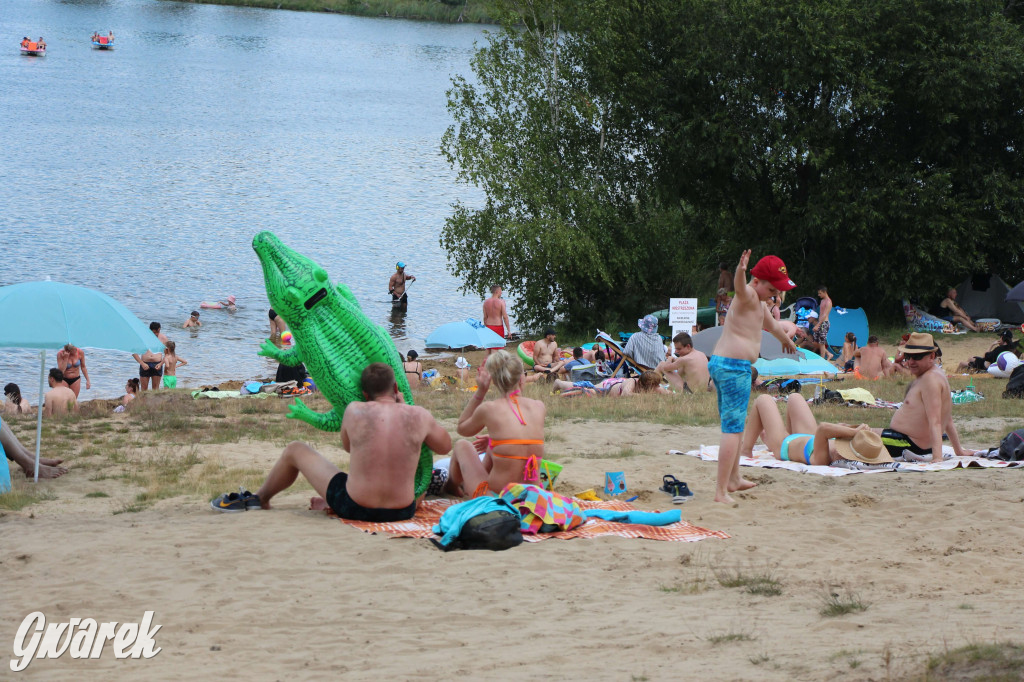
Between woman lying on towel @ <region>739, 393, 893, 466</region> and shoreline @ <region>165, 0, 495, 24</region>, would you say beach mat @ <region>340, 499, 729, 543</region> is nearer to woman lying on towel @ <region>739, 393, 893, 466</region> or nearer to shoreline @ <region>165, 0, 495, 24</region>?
woman lying on towel @ <region>739, 393, 893, 466</region>

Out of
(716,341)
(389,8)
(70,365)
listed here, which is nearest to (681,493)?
(716,341)

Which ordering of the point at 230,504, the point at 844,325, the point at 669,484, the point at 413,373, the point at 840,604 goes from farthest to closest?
1. the point at 844,325
2. the point at 413,373
3. the point at 669,484
4. the point at 230,504
5. the point at 840,604

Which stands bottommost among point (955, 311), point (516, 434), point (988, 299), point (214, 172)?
point (516, 434)

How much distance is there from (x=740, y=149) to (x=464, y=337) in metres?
7.05

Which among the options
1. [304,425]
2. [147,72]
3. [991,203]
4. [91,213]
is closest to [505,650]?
[304,425]

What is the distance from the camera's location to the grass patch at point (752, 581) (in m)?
5.37

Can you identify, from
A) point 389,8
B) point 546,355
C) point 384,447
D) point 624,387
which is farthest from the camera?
point 389,8

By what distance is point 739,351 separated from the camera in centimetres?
743

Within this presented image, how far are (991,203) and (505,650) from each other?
1874 centimetres

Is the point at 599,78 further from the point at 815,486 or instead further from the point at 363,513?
the point at 363,513

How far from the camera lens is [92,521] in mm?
6859

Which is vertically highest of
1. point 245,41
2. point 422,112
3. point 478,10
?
point 478,10

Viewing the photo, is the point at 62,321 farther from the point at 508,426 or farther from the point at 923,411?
the point at 923,411

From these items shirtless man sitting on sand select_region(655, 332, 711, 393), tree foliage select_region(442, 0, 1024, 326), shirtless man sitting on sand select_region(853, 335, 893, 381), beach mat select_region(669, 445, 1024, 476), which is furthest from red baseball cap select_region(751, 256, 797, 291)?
tree foliage select_region(442, 0, 1024, 326)
